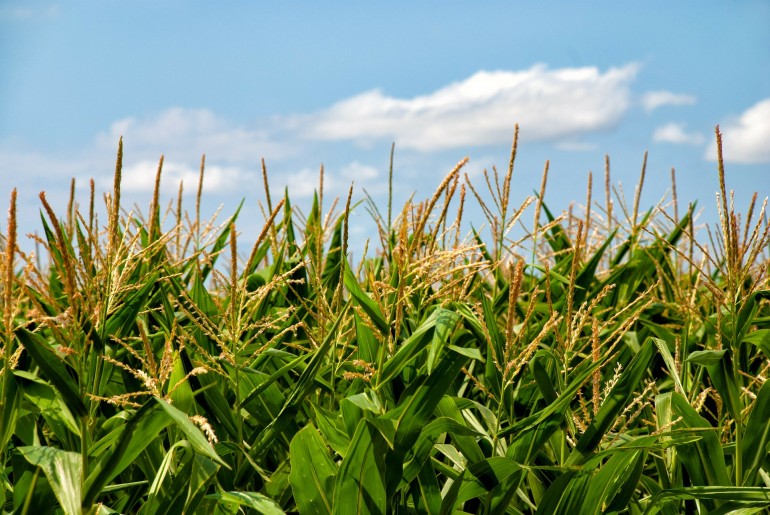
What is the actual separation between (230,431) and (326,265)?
1.56 metres

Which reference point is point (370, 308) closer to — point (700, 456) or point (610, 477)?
point (610, 477)

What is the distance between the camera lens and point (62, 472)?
1.48 metres

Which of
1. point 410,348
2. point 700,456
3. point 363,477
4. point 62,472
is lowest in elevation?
point 700,456

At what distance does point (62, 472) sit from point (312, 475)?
0.54 m

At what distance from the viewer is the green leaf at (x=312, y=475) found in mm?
1783

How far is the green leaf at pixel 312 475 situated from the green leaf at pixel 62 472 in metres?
0.47

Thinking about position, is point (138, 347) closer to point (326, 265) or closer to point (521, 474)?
point (326, 265)

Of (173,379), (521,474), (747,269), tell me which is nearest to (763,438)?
(747,269)

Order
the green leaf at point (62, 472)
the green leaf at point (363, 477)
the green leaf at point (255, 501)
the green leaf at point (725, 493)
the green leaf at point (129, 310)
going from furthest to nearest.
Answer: the green leaf at point (129, 310)
the green leaf at point (725, 493)
the green leaf at point (363, 477)
the green leaf at point (255, 501)
the green leaf at point (62, 472)

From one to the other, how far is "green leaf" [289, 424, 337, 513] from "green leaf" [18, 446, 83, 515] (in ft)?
1.55

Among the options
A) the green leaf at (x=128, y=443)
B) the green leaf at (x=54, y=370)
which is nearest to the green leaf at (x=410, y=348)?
the green leaf at (x=128, y=443)

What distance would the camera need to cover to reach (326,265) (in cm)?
350

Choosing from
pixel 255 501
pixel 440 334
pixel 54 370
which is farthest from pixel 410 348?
pixel 54 370

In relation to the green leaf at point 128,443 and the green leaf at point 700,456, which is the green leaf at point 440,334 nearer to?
the green leaf at point 128,443
